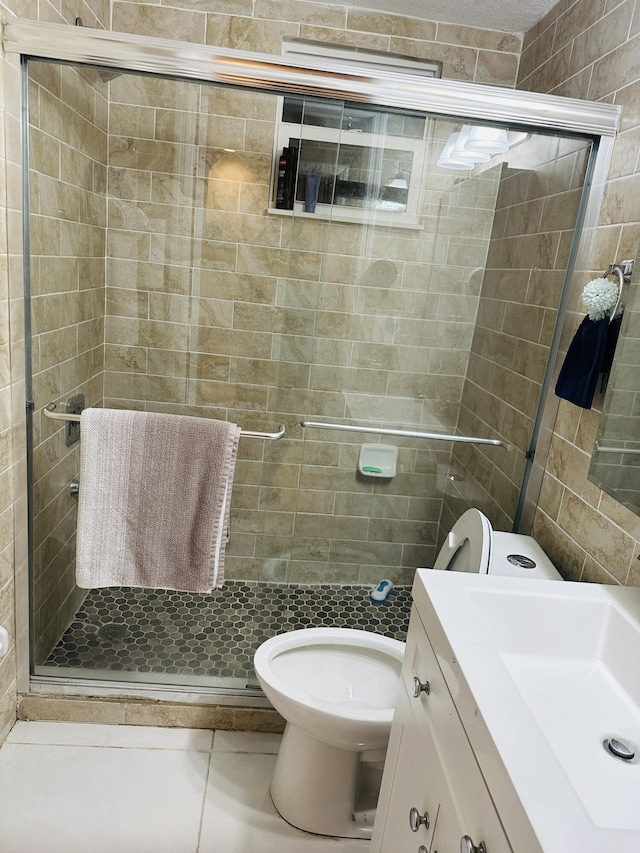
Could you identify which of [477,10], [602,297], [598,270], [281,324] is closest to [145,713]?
[281,324]

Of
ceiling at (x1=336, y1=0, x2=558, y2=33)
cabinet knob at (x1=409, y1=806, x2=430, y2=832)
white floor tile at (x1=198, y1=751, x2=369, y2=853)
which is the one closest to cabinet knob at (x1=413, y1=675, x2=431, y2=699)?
cabinet knob at (x1=409, y1=806, x2=430, y2=832)

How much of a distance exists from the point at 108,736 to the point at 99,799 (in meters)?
0.24

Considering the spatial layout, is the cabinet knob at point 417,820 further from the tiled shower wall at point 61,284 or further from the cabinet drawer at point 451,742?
the tiled shower wall at point 61,284

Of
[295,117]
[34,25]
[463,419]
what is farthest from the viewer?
[463,419]

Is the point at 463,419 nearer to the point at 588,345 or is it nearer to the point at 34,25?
the point at 588,345

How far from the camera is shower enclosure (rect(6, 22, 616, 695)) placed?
1.73 m

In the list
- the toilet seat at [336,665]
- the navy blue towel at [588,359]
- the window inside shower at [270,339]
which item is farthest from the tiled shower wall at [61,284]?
the navy blue towel at [588,359]

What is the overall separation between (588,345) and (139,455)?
1258mm

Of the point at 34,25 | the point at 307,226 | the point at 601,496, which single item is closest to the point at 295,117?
the point at 307,226

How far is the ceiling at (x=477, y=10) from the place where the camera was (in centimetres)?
218

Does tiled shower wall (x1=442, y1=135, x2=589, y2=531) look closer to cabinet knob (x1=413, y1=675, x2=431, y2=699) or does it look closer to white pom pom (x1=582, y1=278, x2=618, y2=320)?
white pom pom (x1=582, y1=278, x2=618, y2=320)

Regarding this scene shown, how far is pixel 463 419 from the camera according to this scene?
6.79ft

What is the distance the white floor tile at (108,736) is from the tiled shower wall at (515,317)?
3.61 feet

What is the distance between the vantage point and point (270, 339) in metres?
2.03
